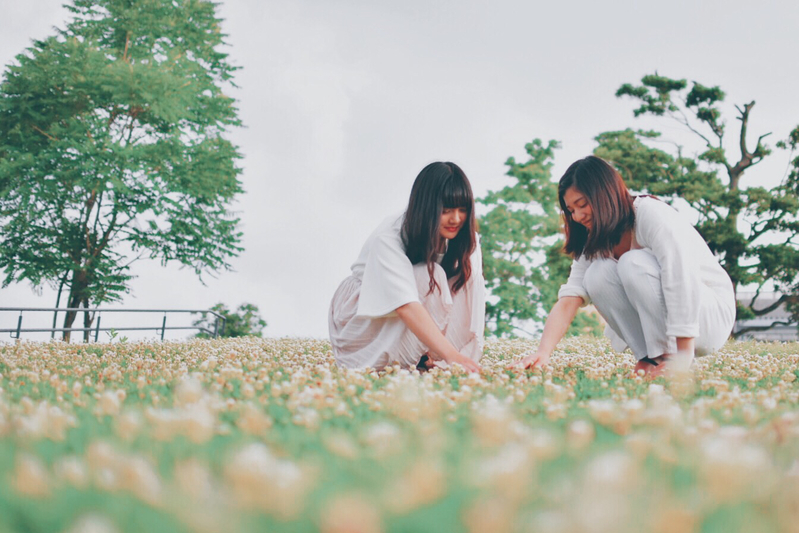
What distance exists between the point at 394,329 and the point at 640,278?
1611mm

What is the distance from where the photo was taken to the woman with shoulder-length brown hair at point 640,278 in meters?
3.94

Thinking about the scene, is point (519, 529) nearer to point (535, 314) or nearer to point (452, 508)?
point (452, 508)

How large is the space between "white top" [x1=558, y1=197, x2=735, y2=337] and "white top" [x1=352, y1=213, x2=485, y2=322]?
154 centimetres

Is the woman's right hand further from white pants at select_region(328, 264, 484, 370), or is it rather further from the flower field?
the flower field

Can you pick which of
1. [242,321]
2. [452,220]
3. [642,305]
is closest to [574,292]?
[642,305]

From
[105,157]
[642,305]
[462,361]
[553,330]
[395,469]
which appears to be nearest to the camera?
[395,469]

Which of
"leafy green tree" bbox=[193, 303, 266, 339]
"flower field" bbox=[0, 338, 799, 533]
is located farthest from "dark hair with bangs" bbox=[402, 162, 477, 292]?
"leafy green tree" bbox=[193, 303, 266, 339]

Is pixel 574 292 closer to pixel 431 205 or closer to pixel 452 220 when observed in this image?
pixel 452 220

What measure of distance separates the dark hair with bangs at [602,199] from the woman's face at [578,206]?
0.07ft

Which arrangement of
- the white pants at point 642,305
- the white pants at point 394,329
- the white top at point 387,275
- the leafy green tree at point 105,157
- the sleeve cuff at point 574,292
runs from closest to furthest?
the white top at point 387,275
the white pants at point 642,305
the white pants at point 394,329
the sleeve cuff at point 574,292
the leafy green tree at point 105,157

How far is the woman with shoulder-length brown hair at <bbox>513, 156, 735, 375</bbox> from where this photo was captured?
12.9ft

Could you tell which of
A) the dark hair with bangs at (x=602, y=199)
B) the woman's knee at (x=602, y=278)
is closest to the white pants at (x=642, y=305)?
the woman's knee at (x=602, y=278)

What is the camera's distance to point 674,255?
13.0ft

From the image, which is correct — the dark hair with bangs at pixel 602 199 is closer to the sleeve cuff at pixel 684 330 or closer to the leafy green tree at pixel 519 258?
the sleeve cuff at pixel 684 330
